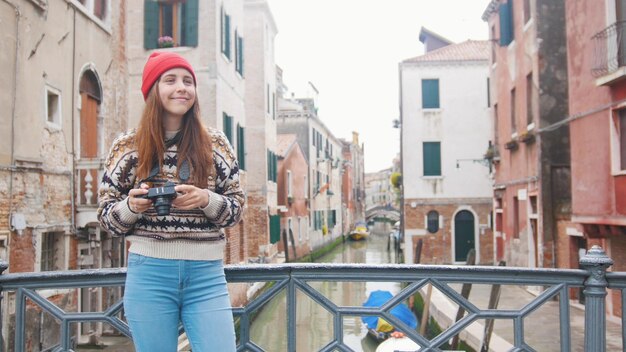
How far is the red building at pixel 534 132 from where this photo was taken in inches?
464

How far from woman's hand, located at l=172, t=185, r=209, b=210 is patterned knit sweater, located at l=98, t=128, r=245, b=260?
0.14 feet

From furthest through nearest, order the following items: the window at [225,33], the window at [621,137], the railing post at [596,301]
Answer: the window at [225,33] < the window at [621,137] < the railing post at [596,301]

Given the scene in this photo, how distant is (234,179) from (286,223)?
73.9 feet

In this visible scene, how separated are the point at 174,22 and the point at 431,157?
11.8 m

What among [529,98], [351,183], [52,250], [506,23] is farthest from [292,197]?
[351,183]

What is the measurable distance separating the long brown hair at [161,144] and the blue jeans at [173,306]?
0.30 m

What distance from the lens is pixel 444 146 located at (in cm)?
2080

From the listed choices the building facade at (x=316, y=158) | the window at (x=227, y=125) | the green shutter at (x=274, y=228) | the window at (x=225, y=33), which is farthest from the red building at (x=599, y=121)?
the building facade at (x=316, y=158)

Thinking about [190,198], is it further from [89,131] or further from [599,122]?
[599,122]

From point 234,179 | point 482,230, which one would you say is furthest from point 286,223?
point 234,179

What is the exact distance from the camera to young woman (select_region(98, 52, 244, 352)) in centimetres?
189

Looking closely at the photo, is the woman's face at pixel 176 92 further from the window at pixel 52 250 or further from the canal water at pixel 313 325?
the canal water at pixel 313 325

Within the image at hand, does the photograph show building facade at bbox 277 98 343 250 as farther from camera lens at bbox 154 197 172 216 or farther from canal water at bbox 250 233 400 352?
camera lens at bbox 154 197 172 216

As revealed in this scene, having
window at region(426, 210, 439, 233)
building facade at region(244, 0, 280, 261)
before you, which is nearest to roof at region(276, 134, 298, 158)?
building facade at region(244, 0, 280, 261)
